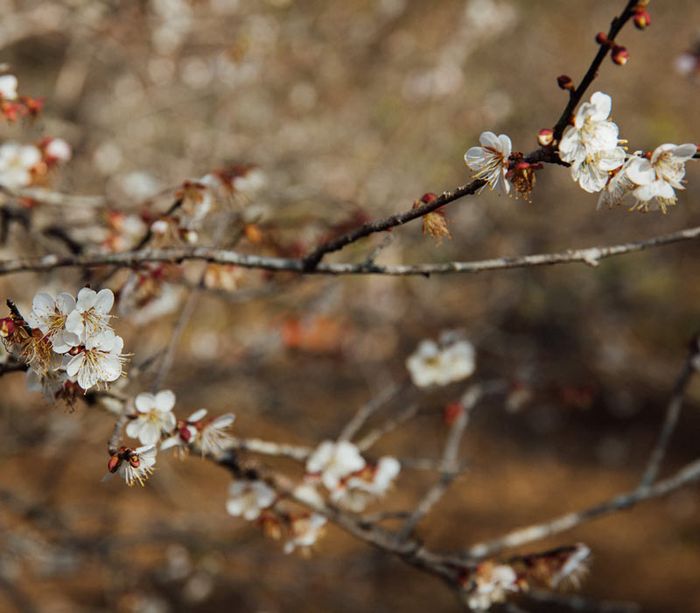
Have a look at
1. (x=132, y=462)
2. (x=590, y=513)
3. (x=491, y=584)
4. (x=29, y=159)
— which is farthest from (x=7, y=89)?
(x=590, y=513)

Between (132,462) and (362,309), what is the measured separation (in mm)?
3430

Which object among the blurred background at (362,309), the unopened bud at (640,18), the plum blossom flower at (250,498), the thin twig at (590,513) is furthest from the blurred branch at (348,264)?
the blurred background at (362,309)

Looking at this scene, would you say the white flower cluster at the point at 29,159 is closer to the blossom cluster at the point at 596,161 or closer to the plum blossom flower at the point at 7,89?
the plum blossom flower at the point at 7,89

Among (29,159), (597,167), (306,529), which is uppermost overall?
(29,159)

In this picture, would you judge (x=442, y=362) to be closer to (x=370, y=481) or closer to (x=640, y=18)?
(x=370, y=481)

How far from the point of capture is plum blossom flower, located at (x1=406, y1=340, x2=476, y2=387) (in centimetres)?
185

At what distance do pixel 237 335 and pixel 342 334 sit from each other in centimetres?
80

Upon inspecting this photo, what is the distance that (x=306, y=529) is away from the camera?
1.33 metres

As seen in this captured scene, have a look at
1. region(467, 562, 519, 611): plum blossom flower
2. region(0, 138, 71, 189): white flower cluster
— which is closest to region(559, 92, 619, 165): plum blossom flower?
region(467, 562, 519, 611): plum blossom flower

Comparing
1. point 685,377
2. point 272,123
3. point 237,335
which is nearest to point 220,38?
point 272,123

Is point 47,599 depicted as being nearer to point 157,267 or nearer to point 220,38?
point 157,267

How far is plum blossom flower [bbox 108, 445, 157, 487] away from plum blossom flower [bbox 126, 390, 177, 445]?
0.40 feet

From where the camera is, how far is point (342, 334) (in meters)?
4.77

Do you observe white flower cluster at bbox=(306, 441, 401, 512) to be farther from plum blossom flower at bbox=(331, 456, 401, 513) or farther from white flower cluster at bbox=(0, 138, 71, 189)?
white flower cluster at bbox=(0, 138, 71, 189)
